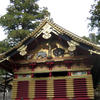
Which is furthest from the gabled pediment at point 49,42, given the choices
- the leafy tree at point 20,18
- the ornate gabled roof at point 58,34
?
the leafy tree at point 20,18

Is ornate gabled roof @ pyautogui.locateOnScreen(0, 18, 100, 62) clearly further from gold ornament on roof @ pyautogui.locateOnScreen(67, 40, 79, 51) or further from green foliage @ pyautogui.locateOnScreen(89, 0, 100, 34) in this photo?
green foliage @ pyautogui.locateOnScreen(89, 0, 100, 34)

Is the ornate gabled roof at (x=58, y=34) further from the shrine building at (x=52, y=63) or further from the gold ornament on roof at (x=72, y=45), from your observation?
the gold ornament on roof at (x=72, y=45)

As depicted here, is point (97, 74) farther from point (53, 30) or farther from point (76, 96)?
point (53, 30)

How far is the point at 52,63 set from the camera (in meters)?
10.6

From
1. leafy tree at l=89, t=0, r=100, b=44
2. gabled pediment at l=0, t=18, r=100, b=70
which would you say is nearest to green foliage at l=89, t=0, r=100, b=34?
leafy tree at l=89, t=0, r=100, b=44

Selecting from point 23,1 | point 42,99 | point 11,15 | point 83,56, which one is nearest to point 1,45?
point 11,15

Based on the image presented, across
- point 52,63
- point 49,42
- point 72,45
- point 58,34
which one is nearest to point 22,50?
point 49,42

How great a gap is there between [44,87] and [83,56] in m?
3.56

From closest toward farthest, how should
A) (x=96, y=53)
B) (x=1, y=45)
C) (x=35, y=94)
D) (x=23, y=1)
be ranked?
1. (x=96, y=53)
2. (x=35, y=94)
3. (x=1, y=45)
4. (x=23, y=1)

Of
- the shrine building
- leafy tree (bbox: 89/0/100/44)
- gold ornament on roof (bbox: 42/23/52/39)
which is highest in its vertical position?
leafy tree (bbox: 89/0/100/44)

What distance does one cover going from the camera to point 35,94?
10.5m

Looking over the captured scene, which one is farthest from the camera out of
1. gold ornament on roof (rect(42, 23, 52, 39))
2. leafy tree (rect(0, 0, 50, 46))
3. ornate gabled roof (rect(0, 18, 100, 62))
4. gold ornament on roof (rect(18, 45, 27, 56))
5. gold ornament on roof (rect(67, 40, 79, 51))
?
leafy tree (rect(0, 0, 50, 46))

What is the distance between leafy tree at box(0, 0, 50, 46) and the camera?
19275 mm

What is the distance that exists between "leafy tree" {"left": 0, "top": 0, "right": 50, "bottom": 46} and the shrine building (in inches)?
324
